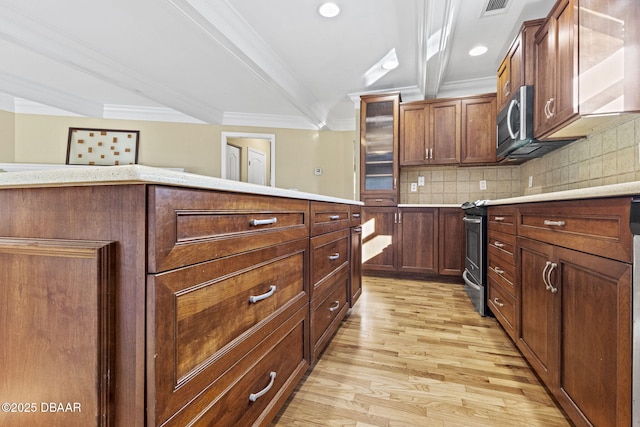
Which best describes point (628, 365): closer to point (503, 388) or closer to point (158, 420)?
point (503, 388)

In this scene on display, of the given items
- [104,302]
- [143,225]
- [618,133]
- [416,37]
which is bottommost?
[104,302]

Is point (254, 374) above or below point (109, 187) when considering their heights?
below

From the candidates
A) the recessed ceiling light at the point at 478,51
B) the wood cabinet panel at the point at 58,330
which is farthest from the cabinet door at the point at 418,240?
the wood cabinet panel at the point at 58,330

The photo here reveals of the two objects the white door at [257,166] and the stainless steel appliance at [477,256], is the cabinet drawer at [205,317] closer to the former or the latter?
the stainless steel appliance at [477,256]

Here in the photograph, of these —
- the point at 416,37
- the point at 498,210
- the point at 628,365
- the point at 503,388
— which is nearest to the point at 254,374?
the point at 628,365

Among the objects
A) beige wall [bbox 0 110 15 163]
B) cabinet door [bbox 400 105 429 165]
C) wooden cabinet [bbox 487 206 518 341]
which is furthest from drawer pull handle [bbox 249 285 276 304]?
beige wall [bbox 0 110 15 163]

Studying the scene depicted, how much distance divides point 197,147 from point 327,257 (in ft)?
14.9

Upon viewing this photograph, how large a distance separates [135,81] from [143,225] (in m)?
4.40

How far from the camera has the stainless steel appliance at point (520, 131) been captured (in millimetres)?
2295

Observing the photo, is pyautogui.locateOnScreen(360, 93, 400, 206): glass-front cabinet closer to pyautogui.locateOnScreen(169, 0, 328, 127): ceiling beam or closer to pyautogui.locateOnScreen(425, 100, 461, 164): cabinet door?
pyautogui.locateOnScreen(425, 100, 461, 164): cabinet door

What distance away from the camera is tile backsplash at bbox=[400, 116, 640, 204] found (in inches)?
68.8

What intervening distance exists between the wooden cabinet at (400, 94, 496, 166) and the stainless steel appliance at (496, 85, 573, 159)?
0.52m

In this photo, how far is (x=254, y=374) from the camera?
3.03 ft

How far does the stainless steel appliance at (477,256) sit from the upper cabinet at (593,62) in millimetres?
802
